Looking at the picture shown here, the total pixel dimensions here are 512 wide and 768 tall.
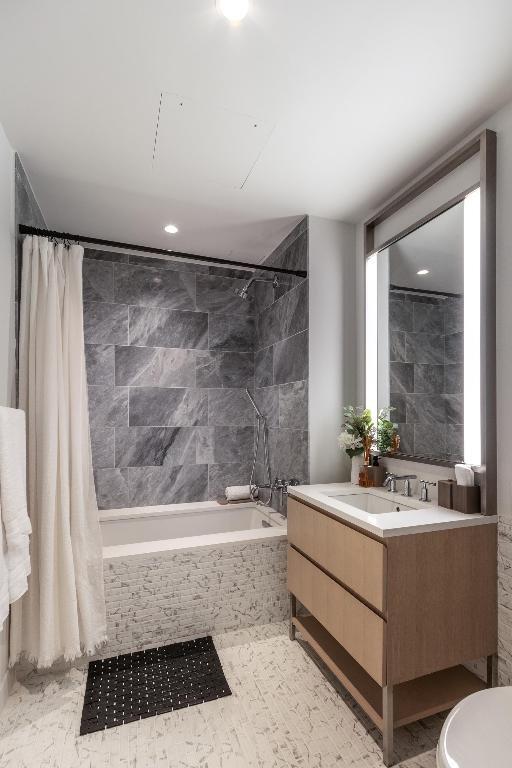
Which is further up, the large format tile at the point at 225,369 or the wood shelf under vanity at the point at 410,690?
the large format tile at the point at 225,369

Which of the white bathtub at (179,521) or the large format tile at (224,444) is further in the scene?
the large format tile at (224,444)

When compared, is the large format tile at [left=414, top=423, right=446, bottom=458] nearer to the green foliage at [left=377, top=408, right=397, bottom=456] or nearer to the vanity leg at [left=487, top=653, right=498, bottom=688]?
the green foliage at [left=377, top=408, right=397, bottom=456]

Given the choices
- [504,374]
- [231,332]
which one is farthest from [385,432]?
[231,332]

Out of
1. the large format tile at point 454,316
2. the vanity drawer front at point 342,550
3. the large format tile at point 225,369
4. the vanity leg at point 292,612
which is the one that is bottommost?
the vanity leg at point 292,612

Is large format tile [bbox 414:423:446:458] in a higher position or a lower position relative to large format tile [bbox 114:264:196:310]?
lower

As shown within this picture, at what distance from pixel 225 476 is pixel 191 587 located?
1.25m

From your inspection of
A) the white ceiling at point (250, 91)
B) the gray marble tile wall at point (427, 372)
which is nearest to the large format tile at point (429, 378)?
the gray marble tile wall at point (427, 372)

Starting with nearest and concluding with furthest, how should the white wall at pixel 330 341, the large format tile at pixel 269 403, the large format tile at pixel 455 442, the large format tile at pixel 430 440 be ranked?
the large format tile at pixel 455 442 < the large format tile at pixel 430 440 < the white wall at pixel 330 341 < the large format tile at pixel 269 403

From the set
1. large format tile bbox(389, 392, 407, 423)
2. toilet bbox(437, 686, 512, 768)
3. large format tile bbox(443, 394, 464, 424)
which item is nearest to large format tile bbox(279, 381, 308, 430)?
large format tile bbox(389, 392, 407, 423)

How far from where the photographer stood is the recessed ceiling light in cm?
121

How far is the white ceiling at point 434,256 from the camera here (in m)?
1.90

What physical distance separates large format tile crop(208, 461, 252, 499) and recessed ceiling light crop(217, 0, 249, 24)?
283cm

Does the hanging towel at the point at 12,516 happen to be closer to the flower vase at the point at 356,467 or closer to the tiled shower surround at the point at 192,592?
the tiled shower surround at the point at 192,592

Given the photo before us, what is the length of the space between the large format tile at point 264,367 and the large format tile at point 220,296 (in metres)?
0.44
